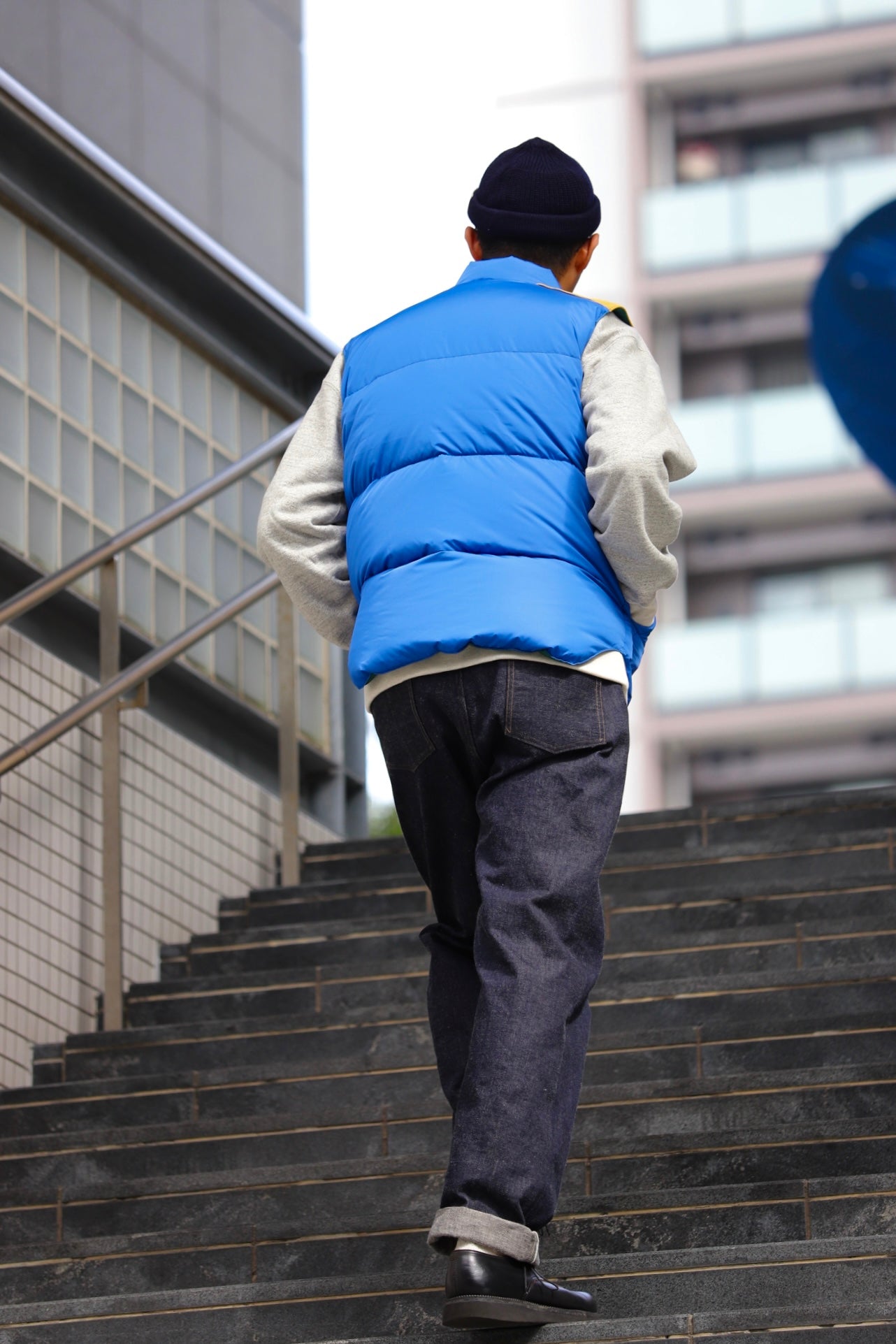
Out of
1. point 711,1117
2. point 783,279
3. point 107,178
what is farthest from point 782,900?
point 783,279

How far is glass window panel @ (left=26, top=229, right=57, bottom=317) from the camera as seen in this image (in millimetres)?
6805

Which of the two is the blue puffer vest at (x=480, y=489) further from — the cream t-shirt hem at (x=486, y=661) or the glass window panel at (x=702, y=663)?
the glass window panel at (x=702, y=663)

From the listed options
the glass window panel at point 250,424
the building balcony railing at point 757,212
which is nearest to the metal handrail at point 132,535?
the glass window panel at point 250,424

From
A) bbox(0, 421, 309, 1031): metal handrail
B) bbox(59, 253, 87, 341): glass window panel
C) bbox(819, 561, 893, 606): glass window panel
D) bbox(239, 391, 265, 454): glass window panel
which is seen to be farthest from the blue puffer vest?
bbox(819, 561, 893, 606): glass window panel

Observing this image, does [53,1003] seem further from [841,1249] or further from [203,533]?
[841,1249]

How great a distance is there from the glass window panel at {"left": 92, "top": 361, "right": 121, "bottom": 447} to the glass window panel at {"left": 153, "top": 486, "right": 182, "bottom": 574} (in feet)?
0.84

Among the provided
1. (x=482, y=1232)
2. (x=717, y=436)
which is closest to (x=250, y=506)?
(x=482, y=1232)

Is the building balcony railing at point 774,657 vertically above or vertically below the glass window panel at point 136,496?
above

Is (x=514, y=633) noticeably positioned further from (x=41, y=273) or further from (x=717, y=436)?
(x=717, y=436)

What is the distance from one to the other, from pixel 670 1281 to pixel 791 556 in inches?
1400

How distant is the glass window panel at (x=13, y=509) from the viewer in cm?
644

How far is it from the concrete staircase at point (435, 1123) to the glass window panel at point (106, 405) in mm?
1781

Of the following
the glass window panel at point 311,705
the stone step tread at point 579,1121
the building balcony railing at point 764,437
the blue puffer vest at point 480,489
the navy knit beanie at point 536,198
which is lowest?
the stone step tread at point 579,1121

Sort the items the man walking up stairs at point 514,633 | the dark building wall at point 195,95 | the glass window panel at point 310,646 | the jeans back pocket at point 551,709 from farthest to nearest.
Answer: the glass window panel at point 310,646, the dark building wall at point 195,95, the jeans back pocket at point 551,709, the man walking up stairs at point 514,633
